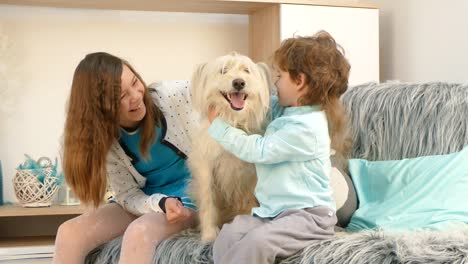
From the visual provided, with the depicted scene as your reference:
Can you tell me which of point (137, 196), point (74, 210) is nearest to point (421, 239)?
point (137, 196)

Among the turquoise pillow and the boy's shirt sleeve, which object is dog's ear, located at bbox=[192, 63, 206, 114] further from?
the turquoise pillow

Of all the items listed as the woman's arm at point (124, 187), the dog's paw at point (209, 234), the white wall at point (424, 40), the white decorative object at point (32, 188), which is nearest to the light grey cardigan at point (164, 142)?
the woman's arm at point (124, 187)

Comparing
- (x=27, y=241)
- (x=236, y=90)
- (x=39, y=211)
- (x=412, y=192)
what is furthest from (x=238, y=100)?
(x=27, y=241)

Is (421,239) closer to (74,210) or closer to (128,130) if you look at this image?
(128,130)

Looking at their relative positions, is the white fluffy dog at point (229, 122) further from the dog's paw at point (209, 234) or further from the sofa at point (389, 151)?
the sofa at point (389, 151)

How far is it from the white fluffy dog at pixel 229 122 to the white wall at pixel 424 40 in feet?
3.57

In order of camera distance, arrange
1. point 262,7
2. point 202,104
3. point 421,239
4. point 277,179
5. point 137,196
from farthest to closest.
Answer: point 262,7
point 137,196
point 202,104
point 277,179
point 421,239

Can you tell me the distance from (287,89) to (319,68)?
0.34 feet

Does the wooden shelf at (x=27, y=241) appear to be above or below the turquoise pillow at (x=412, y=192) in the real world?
below

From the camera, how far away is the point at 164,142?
1.94 meters

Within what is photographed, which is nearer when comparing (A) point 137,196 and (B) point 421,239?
(B) point 421,239

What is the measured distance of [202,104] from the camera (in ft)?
5.79

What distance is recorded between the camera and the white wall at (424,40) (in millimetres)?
2545

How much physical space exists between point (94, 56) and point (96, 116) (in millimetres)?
165
